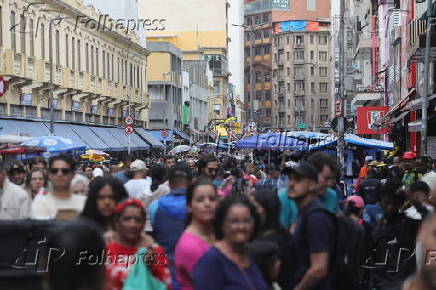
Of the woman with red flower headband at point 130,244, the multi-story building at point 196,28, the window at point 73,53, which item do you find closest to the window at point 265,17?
the multi-story building at point 196,28

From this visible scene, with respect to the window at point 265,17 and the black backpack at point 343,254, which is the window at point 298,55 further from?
the black backpack at point 343,254

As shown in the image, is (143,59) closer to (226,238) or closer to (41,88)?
(41,88)

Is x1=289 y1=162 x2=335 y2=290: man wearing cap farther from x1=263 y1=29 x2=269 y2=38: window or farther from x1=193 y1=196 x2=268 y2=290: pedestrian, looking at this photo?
x1=263 y1=29 x2=269 y2=38: window

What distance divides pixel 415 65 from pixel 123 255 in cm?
3009

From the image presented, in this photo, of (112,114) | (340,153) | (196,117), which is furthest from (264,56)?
(340,153)

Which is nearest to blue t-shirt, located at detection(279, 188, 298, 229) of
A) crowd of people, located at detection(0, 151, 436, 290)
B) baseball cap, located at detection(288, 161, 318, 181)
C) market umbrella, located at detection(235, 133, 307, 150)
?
crowd of people, located at detection(0, 151, 436, 290)

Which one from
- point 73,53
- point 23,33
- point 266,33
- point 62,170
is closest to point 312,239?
point 62,170

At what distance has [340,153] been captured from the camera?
82.8 feet

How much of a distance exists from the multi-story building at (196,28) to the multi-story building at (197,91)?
2.97 metres

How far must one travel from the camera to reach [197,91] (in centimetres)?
10131

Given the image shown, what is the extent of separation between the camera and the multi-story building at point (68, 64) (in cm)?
3859

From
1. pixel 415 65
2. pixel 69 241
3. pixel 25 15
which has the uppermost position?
pixel 25 15

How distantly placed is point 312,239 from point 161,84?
246ft

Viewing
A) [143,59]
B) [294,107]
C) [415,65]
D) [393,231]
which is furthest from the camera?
[294,107]
